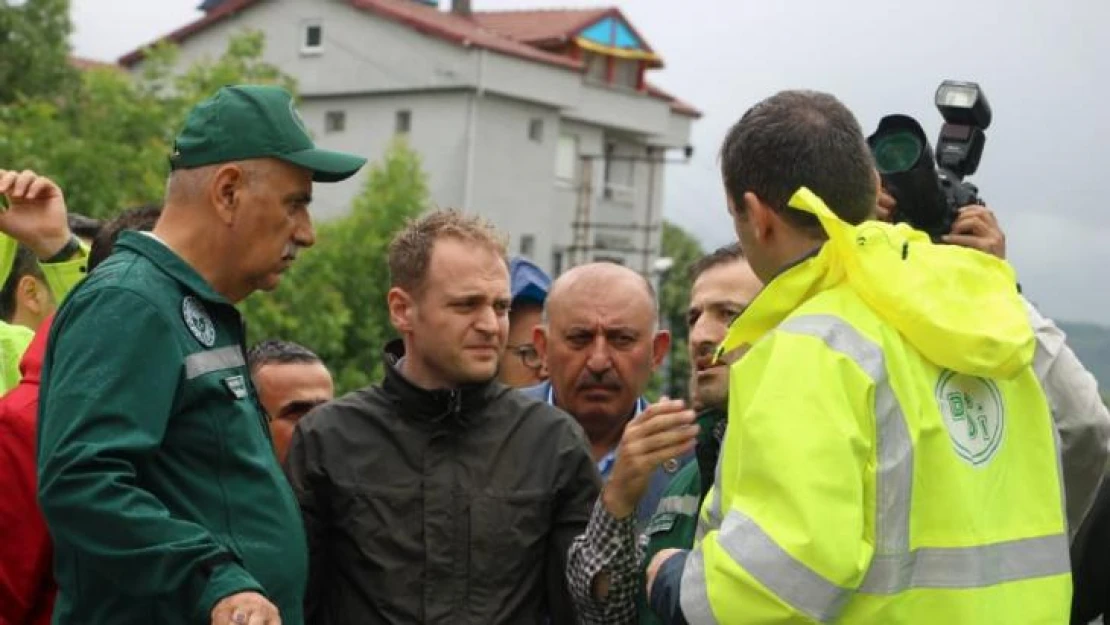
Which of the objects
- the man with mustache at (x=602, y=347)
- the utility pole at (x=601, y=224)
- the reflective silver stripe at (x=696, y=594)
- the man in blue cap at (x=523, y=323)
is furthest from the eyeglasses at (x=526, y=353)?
the utility pole at (x=601, y=224)

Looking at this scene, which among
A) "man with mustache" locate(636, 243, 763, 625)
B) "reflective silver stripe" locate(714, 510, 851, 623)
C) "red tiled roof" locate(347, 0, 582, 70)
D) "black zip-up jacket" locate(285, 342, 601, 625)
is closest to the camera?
"reflective silver stripe" locate(714, 510, 851, 623)

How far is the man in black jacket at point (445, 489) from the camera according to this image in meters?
4.74

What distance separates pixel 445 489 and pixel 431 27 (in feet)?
148

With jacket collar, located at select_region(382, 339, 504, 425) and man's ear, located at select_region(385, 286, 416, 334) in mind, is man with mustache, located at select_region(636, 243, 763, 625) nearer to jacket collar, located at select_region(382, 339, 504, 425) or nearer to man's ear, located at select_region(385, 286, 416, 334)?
jacket collar, located at select_region(382, 339, 504, 425)

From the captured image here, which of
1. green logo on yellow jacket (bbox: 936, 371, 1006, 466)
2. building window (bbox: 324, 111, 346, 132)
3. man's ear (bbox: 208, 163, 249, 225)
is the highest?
man's ear (bbox: 208, 163, 249, 225)

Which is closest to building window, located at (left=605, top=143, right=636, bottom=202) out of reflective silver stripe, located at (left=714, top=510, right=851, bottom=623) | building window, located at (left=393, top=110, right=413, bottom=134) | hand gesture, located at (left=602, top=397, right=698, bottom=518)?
building window, located at (left=393, top=110, right=413, bottom=134)

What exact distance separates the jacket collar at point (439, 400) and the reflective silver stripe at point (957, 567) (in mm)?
1787

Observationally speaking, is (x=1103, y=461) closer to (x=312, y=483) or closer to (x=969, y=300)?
(x=969, y=300)

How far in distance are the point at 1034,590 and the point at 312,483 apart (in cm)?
203

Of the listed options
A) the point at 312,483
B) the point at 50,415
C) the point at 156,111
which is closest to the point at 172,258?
the point at 50,415

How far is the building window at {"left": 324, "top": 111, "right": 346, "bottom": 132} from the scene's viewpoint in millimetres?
51656

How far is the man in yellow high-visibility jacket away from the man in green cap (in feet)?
3.06

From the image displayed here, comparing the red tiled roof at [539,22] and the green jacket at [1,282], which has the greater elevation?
the red tiled roof at [539,22]

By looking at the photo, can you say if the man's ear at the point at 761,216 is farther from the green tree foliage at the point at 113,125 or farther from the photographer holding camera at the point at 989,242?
the green tree foliage at the point at 113,125
